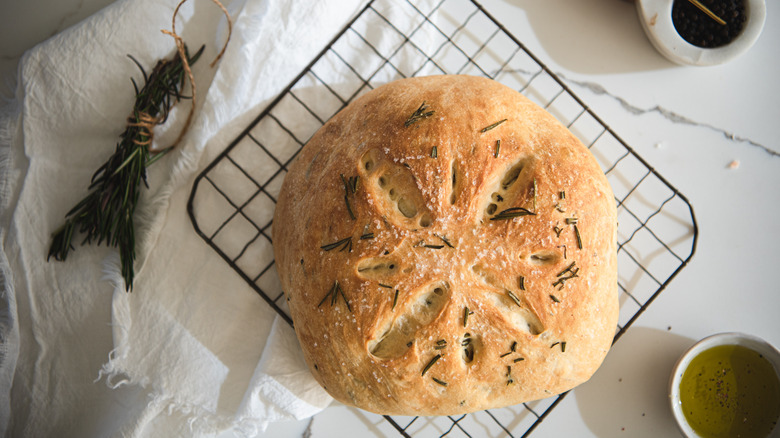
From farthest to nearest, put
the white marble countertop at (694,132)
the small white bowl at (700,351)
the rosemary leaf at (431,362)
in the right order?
the white marble countertop at (694,132), the small white bowl at (700,351), the rosemary leaf at (431,362)

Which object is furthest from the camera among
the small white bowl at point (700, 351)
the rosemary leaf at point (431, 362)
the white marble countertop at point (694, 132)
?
the white marble countertop at point (694, 132)

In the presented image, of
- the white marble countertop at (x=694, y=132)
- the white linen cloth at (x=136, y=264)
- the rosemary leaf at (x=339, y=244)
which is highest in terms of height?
the white marble countertop at (x=694, y=132)

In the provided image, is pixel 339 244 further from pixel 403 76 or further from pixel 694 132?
pixel 694 132

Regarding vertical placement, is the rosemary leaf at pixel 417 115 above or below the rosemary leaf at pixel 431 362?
above

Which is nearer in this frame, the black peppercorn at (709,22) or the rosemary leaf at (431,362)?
the rosemary leaf at (431,362)

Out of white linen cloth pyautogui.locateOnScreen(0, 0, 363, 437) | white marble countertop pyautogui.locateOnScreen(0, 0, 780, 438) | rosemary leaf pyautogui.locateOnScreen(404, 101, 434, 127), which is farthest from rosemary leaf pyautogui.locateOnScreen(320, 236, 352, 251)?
white marble countertop pyautogui.locateOnScreen(0, 0, 780, 438)

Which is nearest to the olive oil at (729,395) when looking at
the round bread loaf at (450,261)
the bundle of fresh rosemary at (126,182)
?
the round bread loaf at (450,261)

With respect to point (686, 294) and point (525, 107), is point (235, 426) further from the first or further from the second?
point (686, 294)

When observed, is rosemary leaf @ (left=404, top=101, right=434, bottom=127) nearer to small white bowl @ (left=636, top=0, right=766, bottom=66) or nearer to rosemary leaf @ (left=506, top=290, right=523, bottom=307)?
rosemary leaf @ (left=506, top=290, right=523, bottom=307)

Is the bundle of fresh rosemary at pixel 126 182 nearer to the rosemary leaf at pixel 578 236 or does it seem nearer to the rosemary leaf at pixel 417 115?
the rosemary leaf at pixel 417 115
